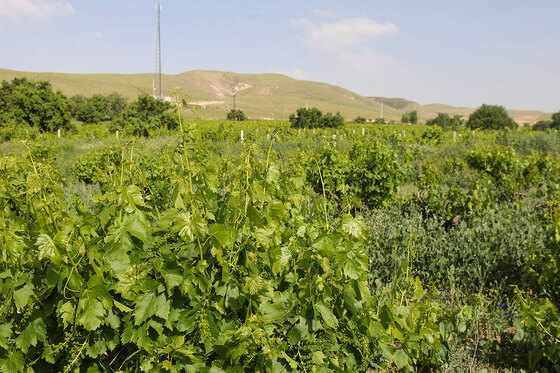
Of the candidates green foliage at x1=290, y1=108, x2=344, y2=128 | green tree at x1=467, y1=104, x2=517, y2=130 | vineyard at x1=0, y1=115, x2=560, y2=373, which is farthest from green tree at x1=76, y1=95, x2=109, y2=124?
vineyard at x1=0, y1=115, x2=560, y2=373

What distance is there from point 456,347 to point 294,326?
1784mm

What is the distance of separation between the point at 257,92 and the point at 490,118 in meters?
123

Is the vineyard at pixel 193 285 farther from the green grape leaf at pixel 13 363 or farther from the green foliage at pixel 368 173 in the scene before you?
the green foliage at pixel 368 173

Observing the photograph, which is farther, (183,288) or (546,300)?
(546,300)

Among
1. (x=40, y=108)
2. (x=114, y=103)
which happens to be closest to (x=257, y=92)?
(x=114, y=103)

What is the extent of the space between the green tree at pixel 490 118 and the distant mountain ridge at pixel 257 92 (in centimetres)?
4571

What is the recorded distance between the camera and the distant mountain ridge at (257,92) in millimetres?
95125

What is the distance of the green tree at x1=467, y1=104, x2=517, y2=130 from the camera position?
40.7m

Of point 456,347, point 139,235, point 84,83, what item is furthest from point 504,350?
point 84,83

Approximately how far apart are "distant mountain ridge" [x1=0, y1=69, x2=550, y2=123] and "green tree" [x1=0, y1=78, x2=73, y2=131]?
1855 inches

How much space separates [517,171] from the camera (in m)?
7.77

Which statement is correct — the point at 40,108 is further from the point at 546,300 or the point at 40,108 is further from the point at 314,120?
the point at 546,300

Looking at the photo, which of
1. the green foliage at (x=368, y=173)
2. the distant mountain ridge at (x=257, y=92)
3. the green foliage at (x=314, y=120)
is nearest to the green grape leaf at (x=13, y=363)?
the green foliage at (x=368, y=173)

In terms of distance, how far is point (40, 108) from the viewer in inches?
1154
